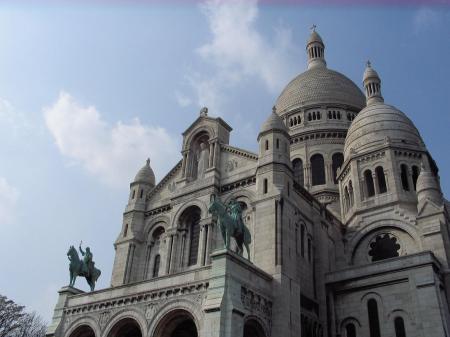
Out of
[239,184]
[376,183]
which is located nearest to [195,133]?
[239,184]

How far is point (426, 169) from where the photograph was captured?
3766 cm

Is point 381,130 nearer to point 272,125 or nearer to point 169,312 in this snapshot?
point 272,125

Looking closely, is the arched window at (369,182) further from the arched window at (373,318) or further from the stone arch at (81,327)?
the stone arch at (81,327)

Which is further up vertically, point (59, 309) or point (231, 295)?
point (59, 309)

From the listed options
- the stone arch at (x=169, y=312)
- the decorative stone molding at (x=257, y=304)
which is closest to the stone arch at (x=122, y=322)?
the stone arch at (x=169, y=312)

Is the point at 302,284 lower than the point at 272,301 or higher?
higher

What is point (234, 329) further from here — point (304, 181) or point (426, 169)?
point (304, 181)

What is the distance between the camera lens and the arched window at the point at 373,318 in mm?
29000

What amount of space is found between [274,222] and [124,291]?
9624 mm

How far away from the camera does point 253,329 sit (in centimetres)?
2631

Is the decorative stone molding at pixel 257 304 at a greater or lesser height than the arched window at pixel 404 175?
lesser

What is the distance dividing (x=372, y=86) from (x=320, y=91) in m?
9.03

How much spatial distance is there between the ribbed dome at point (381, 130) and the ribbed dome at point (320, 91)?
44.1 feet

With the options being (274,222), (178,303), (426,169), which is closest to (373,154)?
(426,169)
